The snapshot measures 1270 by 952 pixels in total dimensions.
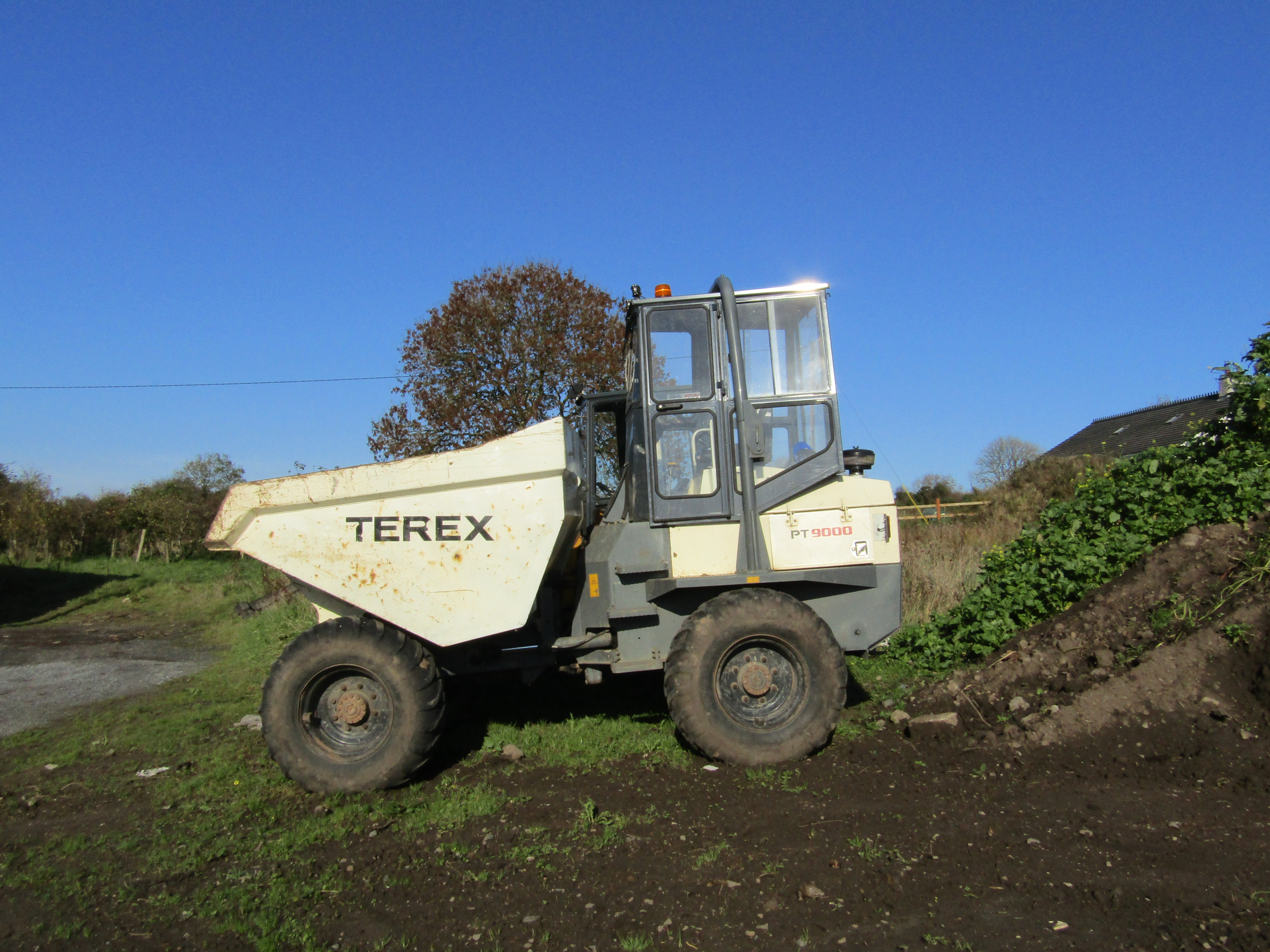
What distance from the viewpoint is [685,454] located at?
18.8 feet

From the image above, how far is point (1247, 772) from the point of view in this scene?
14.7 feet

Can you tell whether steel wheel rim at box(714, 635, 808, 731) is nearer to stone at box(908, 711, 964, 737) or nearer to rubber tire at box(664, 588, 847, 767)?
rubber tire at box(664, 588, 847, 767)

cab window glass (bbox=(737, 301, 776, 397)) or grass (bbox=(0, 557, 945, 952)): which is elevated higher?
cab window glass (bbox=(737, 301, 776, 397))

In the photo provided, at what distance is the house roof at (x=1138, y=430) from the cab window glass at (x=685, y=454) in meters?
18.7

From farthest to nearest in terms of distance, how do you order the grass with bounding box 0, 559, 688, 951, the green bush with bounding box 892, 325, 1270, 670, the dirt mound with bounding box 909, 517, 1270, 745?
the green bush with bounding box 892, 325, 1270, 670, the dirt mound with bounding box 909, 517, 1270, 745, the grass with bounding box 0, 559, 688, 951

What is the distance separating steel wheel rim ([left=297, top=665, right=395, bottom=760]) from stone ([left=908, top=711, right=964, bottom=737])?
3365 mm

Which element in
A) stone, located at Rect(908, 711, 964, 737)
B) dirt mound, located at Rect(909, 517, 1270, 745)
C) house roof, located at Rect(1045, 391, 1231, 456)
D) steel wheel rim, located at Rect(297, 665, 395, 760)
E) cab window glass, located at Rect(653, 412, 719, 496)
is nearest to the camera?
dirt mound, located at Rect(909, 517, 1270, 745)

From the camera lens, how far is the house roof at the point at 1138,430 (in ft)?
79.8

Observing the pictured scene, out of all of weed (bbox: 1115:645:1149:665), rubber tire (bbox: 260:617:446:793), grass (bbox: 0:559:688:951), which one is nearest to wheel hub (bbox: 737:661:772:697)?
grass (bbox: 0:559:688:951)

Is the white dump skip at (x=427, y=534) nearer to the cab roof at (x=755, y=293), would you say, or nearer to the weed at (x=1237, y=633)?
the cab roof at (x=755, y=293)

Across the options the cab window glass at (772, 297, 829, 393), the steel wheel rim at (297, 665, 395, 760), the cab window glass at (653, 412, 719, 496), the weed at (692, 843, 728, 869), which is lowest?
the weed at (692, 843, 728, 869)

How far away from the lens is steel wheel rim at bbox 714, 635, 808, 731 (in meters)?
5.40

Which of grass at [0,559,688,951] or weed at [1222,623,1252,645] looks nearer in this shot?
grass at [0,559,688,951]

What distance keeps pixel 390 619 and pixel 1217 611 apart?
209 inches
